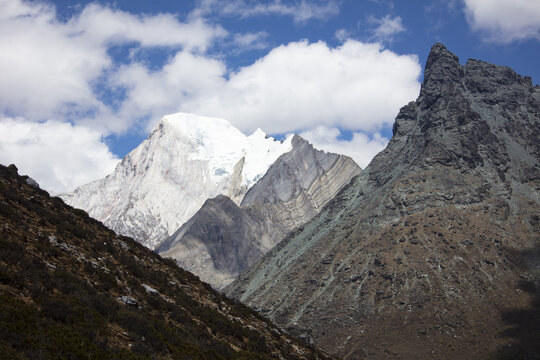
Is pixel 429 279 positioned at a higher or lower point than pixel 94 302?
higher

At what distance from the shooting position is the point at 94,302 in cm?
3228

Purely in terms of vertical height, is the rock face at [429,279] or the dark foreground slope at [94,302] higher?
the rock face at [429,279]

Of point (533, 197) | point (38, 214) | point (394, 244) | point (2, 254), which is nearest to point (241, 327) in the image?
point (38, 214)

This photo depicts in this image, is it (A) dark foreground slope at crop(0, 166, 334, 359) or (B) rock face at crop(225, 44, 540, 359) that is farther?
(B) rock face at crop(225, 44, 540, 359)

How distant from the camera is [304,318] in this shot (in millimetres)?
164375

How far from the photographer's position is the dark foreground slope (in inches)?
1051

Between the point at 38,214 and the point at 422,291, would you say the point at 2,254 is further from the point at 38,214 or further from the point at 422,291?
the point at 422,291

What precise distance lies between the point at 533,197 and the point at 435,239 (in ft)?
152

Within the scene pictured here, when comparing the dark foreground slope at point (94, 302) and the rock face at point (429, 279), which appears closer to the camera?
the dark foreground slope at point (94, 302)

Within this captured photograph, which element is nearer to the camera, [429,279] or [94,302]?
[94,302]

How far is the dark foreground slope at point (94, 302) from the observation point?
26688mm

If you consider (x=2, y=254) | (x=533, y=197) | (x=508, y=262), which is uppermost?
(x=533, y=197)

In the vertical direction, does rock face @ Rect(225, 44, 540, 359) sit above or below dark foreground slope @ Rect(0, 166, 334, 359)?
above

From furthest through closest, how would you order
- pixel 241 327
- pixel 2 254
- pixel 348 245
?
pixel 348 245, pixel 241 327, pixel 2 254
